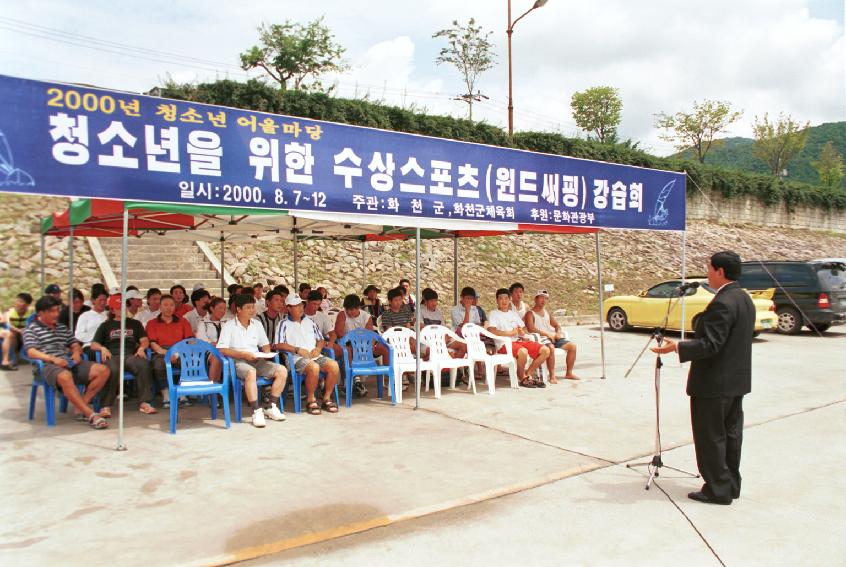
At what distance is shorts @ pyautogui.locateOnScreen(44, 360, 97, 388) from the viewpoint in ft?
20.3

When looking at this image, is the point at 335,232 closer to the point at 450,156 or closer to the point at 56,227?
the point at 450,156

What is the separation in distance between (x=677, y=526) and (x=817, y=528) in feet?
2.89

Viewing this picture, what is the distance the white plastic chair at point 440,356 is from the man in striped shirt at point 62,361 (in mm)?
3798

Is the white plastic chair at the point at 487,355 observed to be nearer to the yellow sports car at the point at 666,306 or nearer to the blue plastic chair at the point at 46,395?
the blue plastic chair at the point at 46,395

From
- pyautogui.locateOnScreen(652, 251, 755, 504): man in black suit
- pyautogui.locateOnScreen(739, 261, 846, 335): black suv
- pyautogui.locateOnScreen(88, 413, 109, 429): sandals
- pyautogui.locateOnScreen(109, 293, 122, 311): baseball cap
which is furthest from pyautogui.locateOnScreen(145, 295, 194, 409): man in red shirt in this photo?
pyautogui.locateOnScreen(739, 261, 846, 335): black suv

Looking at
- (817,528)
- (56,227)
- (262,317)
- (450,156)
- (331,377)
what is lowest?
(817,528)

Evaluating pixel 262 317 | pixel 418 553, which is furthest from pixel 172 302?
pixel 418 553

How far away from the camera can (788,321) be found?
586 inches

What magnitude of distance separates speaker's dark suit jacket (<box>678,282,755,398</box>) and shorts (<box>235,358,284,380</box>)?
4.30 metres

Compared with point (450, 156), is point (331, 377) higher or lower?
lower

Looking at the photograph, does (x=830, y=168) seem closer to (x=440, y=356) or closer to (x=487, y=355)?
(x=487, y=355)

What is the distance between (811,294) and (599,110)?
1733 inches

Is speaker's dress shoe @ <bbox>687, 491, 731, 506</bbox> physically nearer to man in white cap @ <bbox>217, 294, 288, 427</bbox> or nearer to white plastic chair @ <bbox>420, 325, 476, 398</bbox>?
white plastic chair @ <bbox>420, 325, 476, 398</bbox>

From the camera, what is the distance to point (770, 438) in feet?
20.1
